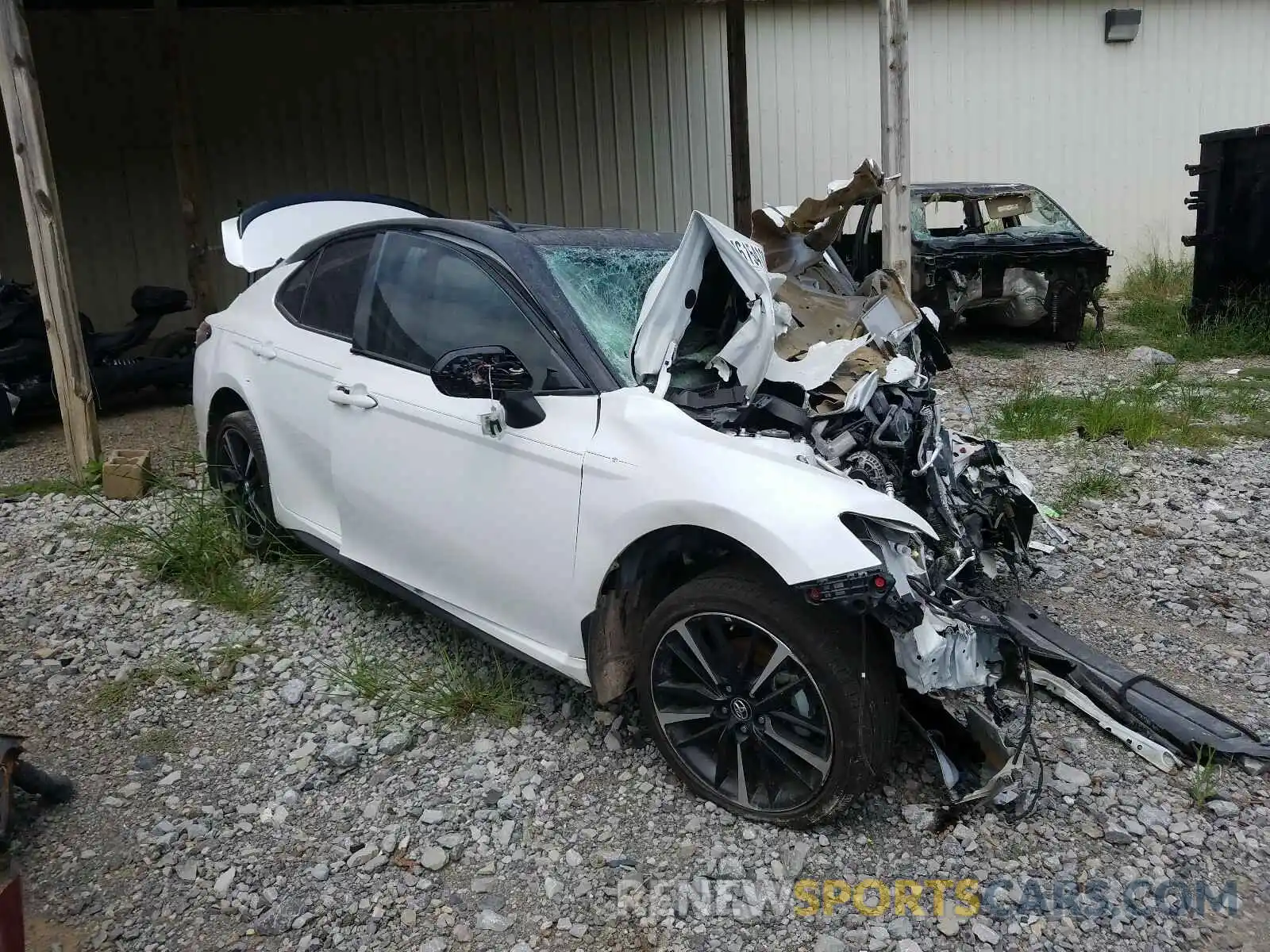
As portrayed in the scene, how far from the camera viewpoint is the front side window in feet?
9.95

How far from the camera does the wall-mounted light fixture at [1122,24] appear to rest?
11461 millimetres

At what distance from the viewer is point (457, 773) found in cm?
301

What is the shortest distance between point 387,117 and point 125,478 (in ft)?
18.5

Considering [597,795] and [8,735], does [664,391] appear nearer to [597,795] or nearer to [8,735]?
[597,795]

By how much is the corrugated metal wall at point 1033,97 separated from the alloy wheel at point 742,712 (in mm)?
8934

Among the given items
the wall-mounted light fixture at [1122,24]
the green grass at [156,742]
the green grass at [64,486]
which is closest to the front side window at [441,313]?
the green grass at [156,742]

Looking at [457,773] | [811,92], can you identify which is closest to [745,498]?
[457,773]

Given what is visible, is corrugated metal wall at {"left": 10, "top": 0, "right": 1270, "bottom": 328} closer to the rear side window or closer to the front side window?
the rear side window

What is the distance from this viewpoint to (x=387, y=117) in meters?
9.77

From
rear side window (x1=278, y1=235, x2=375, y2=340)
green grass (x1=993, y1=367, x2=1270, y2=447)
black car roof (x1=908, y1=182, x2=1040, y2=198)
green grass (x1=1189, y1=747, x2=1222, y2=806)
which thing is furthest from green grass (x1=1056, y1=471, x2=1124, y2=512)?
black car roof (x1=908, y1=182, x2=1040, y2=198)

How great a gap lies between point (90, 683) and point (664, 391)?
7.77 feet

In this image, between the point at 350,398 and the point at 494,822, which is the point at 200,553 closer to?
the point at 350,398

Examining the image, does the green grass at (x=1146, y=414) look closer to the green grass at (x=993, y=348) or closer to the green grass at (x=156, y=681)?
the green grass at (x=993, y=348)

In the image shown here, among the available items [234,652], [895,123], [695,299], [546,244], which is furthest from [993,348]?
[234,652]
